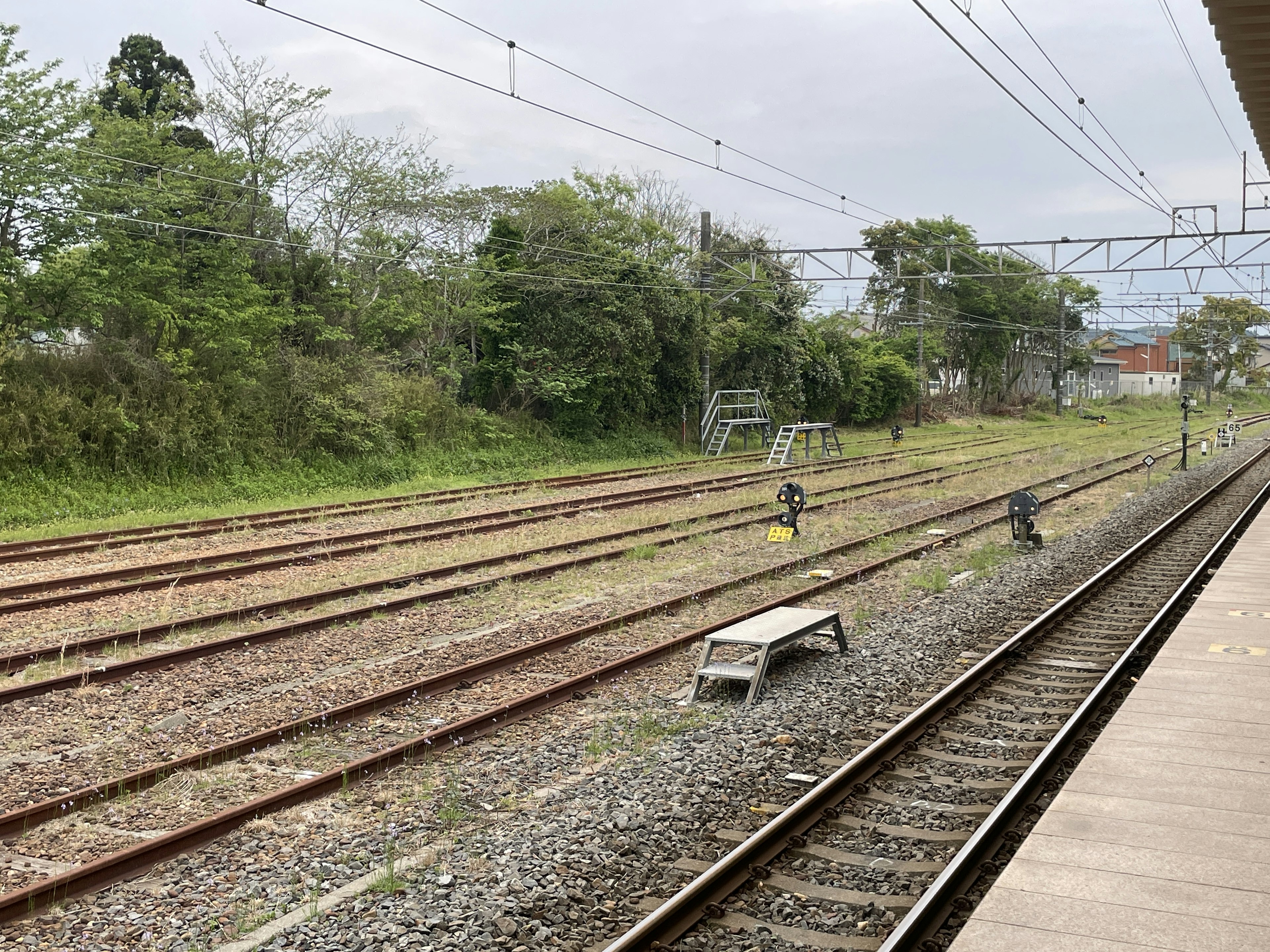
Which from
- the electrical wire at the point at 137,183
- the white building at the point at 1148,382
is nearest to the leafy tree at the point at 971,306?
the electrical wire at the point at 137,183

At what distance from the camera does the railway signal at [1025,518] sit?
58.9 ft

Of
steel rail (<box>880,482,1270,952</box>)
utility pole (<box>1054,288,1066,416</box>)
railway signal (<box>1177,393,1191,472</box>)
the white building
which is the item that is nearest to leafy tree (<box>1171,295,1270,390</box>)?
the white building

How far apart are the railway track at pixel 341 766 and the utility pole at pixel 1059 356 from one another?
69.6 meters

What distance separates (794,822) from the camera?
636 cm

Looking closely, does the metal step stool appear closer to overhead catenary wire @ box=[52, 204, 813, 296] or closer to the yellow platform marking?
the yellow platform marking

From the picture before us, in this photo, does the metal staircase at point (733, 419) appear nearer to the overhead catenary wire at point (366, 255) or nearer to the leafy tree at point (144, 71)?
the overhead catenary wire at point (366, 255)

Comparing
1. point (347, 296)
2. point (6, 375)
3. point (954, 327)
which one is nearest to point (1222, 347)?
point (954, 327)

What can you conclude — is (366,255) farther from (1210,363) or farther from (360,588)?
(1210,363)

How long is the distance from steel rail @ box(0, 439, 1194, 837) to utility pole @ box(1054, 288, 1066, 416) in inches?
2556

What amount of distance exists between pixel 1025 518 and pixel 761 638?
9730 mm

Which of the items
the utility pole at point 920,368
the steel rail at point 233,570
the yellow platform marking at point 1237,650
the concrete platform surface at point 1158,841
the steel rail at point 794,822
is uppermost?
the utility pole at point 920,368

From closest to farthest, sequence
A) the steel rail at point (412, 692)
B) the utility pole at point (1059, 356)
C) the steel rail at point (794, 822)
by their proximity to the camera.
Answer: the steel rail at point (794, 822)
the steel rail at point (412, 692)
the utility pole at point (1059, 356)

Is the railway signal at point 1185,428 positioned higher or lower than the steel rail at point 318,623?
higher

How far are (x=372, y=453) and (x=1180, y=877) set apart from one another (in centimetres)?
2307
